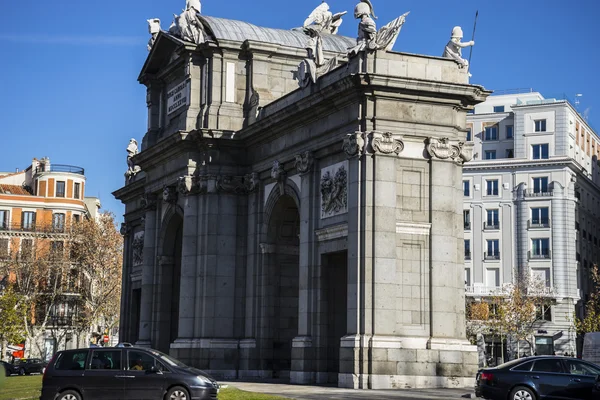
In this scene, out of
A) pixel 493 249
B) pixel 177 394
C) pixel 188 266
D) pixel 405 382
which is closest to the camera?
pixel 177 394

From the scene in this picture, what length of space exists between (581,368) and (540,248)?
5855 cm

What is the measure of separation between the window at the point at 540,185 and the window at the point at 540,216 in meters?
1.52

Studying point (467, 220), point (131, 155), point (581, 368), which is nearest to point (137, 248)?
point (131, 155)

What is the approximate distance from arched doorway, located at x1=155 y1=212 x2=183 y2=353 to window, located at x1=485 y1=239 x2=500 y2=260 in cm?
3945

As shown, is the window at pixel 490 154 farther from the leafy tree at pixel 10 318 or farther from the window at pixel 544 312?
the leafy tree at pixel 10 318

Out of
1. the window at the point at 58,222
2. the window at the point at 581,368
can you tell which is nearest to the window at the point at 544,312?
the window at the point at 58,222

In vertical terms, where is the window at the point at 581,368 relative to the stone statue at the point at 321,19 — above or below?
below

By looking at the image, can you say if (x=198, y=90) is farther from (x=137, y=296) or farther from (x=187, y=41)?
(x=137, y=296)

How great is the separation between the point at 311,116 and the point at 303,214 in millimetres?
3872

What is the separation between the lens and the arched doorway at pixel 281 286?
43.8 m

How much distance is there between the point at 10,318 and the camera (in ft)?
259

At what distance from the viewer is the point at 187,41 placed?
4747cm

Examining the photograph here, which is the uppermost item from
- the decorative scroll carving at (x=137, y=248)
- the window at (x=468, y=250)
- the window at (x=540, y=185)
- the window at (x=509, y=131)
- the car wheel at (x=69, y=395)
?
the window at (x=509, y=131)

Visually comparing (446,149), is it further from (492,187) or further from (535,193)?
(492,187)
